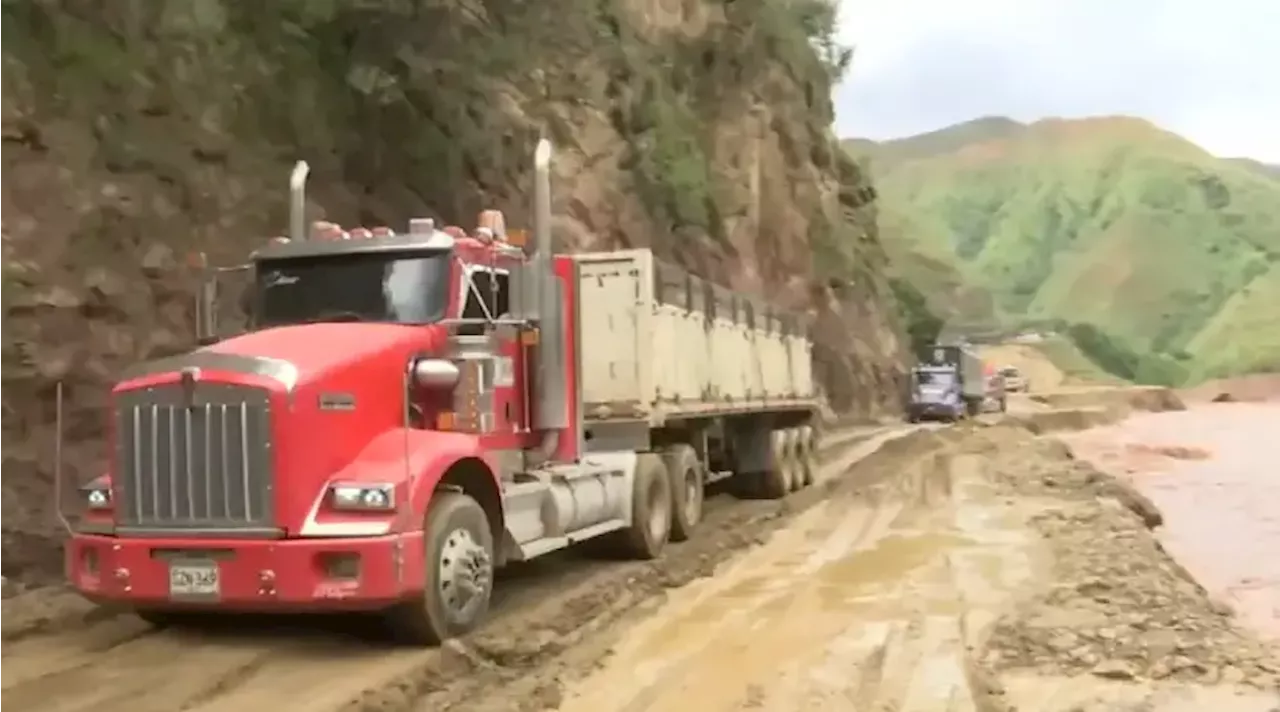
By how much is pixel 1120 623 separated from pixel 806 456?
460 inches

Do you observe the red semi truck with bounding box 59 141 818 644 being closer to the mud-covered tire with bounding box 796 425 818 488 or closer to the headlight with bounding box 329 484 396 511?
the headlight with bounding box 329 484 396 511

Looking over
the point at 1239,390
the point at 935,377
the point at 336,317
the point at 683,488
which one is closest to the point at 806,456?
the point at 683,488

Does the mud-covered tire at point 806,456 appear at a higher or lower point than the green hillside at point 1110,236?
lower

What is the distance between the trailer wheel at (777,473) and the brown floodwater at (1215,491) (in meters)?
5.30

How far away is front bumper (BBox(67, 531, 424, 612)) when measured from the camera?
8398mm

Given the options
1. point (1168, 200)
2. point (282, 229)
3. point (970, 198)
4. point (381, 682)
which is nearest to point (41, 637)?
point (381, 682)

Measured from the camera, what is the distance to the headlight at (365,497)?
28.0 feet

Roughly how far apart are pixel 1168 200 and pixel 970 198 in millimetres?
24052

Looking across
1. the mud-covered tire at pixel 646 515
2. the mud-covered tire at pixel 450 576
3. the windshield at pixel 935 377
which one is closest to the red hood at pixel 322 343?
the mud-covered tire at pixel 450 576

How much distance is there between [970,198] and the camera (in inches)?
5773

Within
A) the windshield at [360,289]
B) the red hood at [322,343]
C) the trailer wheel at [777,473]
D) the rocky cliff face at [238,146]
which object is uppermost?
the rocky cliff face at [238,146]

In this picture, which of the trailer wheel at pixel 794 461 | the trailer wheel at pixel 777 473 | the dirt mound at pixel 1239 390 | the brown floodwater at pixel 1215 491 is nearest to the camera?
the brown floodwater at pixel 1215 491

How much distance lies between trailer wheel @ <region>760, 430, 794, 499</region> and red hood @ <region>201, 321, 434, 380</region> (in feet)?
33.4

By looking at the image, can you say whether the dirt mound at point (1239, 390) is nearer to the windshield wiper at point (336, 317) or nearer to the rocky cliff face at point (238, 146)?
the rocky cliff face at point (238, 146)
